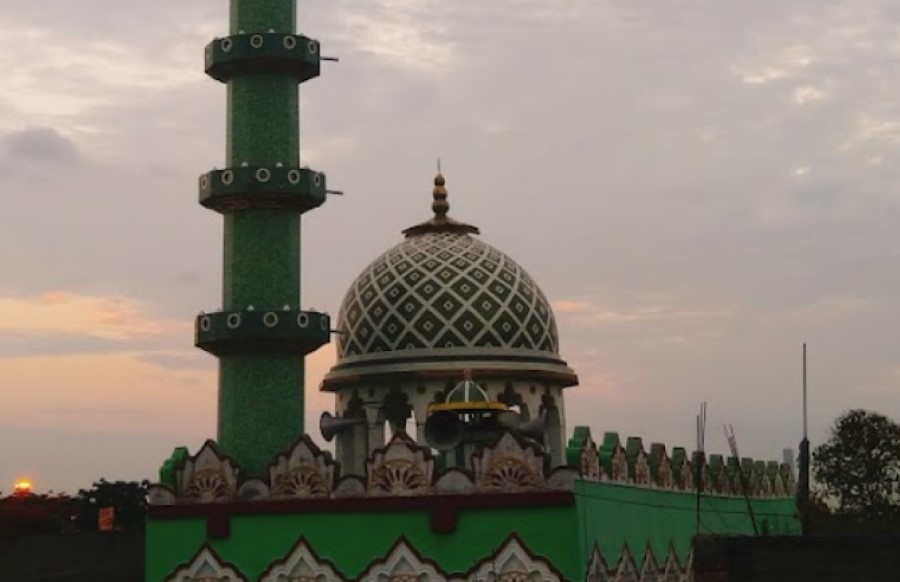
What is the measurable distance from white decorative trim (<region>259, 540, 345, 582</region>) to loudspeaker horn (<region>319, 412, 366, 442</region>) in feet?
18.9

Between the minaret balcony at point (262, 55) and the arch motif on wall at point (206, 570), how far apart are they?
903 cm

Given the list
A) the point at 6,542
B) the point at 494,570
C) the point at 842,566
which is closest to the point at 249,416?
the point at 6,542

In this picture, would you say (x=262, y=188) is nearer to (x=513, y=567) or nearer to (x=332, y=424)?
(x=332, y=424)

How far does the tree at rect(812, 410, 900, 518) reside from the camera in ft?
155

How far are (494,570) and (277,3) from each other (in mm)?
12097

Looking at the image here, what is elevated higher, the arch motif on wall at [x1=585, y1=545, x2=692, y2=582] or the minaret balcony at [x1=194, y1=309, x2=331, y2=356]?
the minaret balcony at [x1=194, y1=309, x2=331, y2=356]

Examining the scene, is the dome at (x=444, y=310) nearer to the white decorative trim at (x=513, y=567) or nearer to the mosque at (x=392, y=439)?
the mosque at (x=392, y=439)

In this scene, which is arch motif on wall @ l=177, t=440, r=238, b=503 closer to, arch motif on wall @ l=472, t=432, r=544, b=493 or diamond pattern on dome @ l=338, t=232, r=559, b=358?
arch motif on wall @ l=472, t=432, r=544, b=493

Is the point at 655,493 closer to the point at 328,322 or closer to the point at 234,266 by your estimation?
the point at 328,322

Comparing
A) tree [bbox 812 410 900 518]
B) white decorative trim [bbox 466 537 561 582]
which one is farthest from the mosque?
tree [bbox 812 410 900 518]

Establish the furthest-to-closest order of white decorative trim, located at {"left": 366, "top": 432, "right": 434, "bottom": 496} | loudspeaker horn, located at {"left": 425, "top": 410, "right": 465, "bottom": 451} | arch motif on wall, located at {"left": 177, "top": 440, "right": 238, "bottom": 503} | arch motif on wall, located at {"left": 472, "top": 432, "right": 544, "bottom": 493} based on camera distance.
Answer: loudspeaker horn, located at {"left": 425, "top": 410, "right": 465, "bottom": 451} < arch motif on wall, located at {"left": 177, "top": 440, "right": 238, "bottom": 503} < white decorative trim, located at {"left": 366, "top": 432, "right": 434, "bottom": 496} < arch motif on wall, located at {"left": 472, "top": 432, "right": 544, "bottom": 493}

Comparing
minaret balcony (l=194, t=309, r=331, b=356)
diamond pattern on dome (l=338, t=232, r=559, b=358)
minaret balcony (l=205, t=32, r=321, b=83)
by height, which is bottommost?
minaret balcony (l=194, t=309, r=331, b=356)

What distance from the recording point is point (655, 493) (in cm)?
2947

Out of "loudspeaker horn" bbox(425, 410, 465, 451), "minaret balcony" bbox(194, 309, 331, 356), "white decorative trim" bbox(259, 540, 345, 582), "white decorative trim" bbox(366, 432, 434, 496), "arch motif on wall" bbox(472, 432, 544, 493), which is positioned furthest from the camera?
"minaret balcony" bbox(194, 309, 331, 356)
